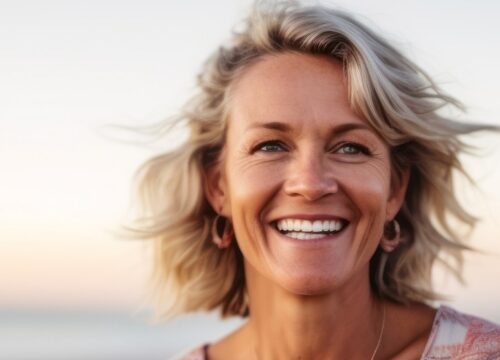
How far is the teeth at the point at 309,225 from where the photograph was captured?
431 centimetres

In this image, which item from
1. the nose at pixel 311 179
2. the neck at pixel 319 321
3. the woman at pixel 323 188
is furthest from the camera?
the neck at pixel 319 321

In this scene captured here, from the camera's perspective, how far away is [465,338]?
14.9 feet

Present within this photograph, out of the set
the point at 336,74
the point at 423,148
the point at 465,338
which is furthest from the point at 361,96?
the point at 465,338

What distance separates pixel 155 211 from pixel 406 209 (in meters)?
1.14

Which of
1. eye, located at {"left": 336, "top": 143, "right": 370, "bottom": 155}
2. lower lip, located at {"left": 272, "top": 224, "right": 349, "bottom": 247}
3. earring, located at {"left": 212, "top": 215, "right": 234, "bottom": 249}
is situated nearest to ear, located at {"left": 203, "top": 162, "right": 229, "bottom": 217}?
earring, located at {"left": 212, "top": 215, "right": 234, "bottom": 249}

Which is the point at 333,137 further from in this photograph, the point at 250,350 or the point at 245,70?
the point at 250,350

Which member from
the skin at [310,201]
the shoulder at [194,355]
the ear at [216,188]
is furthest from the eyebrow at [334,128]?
the shoulder at [194,355]

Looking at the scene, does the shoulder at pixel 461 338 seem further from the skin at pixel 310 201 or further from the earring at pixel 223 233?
the earring at pixel 223 233

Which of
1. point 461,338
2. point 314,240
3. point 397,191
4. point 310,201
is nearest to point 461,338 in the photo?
point 461,338

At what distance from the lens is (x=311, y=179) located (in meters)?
4.22

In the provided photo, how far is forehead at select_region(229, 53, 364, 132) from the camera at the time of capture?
14.1 feet

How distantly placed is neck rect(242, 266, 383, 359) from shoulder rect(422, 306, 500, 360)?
0.24m

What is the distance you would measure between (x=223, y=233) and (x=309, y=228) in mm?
751

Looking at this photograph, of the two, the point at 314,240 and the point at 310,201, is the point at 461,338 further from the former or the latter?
the point at 310,201
